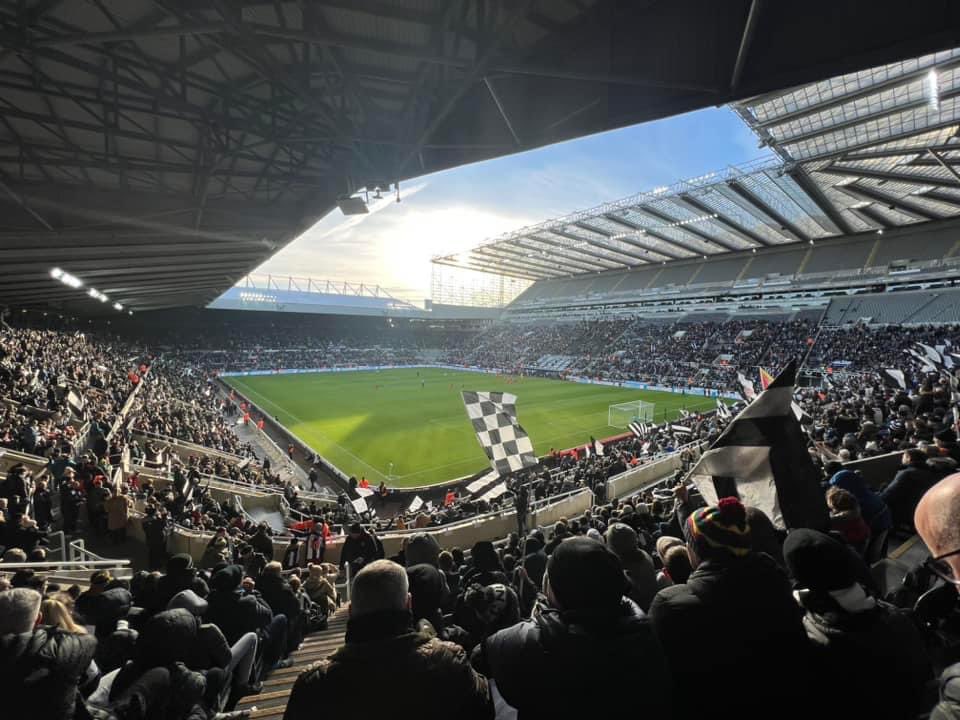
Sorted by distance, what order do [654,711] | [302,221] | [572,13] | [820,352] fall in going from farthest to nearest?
1. [820,352]
2. [302,221]
3. [572,13]
4. [654,711]

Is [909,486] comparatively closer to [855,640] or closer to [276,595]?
[855,640]

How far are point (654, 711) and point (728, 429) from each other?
3.12 meters

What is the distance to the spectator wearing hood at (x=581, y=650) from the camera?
151 cm

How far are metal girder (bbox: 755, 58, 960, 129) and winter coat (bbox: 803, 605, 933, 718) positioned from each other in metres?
18.6

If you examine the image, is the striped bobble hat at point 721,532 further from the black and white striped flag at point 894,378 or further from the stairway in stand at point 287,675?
the black and white striped flag at point 894,378

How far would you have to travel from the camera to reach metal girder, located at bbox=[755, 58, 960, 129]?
13.3 m

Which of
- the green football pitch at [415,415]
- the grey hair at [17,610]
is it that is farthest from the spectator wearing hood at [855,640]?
the green football pitch at [415,415]

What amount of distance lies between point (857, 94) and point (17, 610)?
904 inches

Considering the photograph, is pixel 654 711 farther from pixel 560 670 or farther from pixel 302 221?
pixel 302 221

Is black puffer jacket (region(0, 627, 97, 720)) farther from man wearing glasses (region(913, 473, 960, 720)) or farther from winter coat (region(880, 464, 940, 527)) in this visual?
winter coat (region(880, 464, 940, 527))

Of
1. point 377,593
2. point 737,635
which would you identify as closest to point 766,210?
point 737,635

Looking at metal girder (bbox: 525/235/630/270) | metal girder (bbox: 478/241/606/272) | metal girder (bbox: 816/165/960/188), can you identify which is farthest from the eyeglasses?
metal girder (bbox: 478/241/606/272)

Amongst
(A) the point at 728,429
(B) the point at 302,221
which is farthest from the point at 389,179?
(A) the point at 728,429

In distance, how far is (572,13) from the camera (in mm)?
4484
